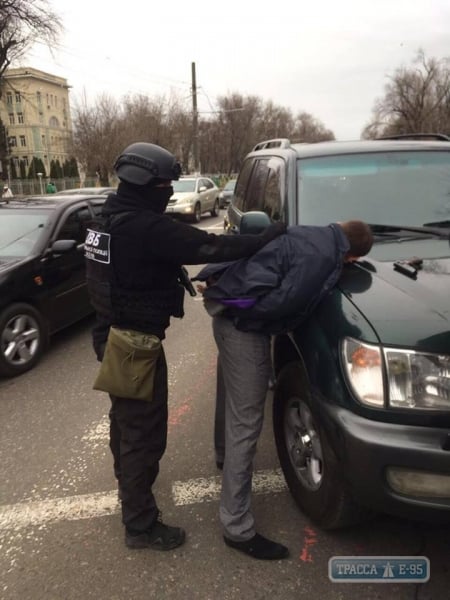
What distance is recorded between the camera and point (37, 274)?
5.23 metres

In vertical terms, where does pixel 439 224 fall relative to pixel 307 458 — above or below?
above

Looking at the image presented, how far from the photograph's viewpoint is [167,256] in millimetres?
2188

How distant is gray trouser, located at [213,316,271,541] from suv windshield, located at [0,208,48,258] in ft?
11.8

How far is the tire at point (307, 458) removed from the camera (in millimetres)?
2295

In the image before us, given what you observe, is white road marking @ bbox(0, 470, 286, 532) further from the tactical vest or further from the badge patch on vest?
the badge patch on vest

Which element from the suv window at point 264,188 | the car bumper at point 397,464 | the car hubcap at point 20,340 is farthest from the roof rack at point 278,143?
the car hubcap at point 20,340

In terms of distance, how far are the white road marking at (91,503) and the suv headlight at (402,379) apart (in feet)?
4.15

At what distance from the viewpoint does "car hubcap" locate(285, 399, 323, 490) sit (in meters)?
2.49

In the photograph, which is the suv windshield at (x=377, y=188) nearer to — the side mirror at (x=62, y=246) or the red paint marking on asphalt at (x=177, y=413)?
the red paint marking on asphalt at (x=177, y=413)

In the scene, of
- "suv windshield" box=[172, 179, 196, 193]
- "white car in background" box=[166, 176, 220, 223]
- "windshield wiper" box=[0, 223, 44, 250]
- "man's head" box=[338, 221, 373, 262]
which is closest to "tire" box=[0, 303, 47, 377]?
"windshield wiper" box=[0, 223, 44, 250]

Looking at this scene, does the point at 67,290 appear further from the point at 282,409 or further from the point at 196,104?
the point at 196,104

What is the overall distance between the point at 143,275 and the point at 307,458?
4.02 ft

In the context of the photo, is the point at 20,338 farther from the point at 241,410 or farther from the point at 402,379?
the point at 402,379

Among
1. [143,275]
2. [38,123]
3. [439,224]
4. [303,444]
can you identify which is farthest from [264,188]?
[38,123]
